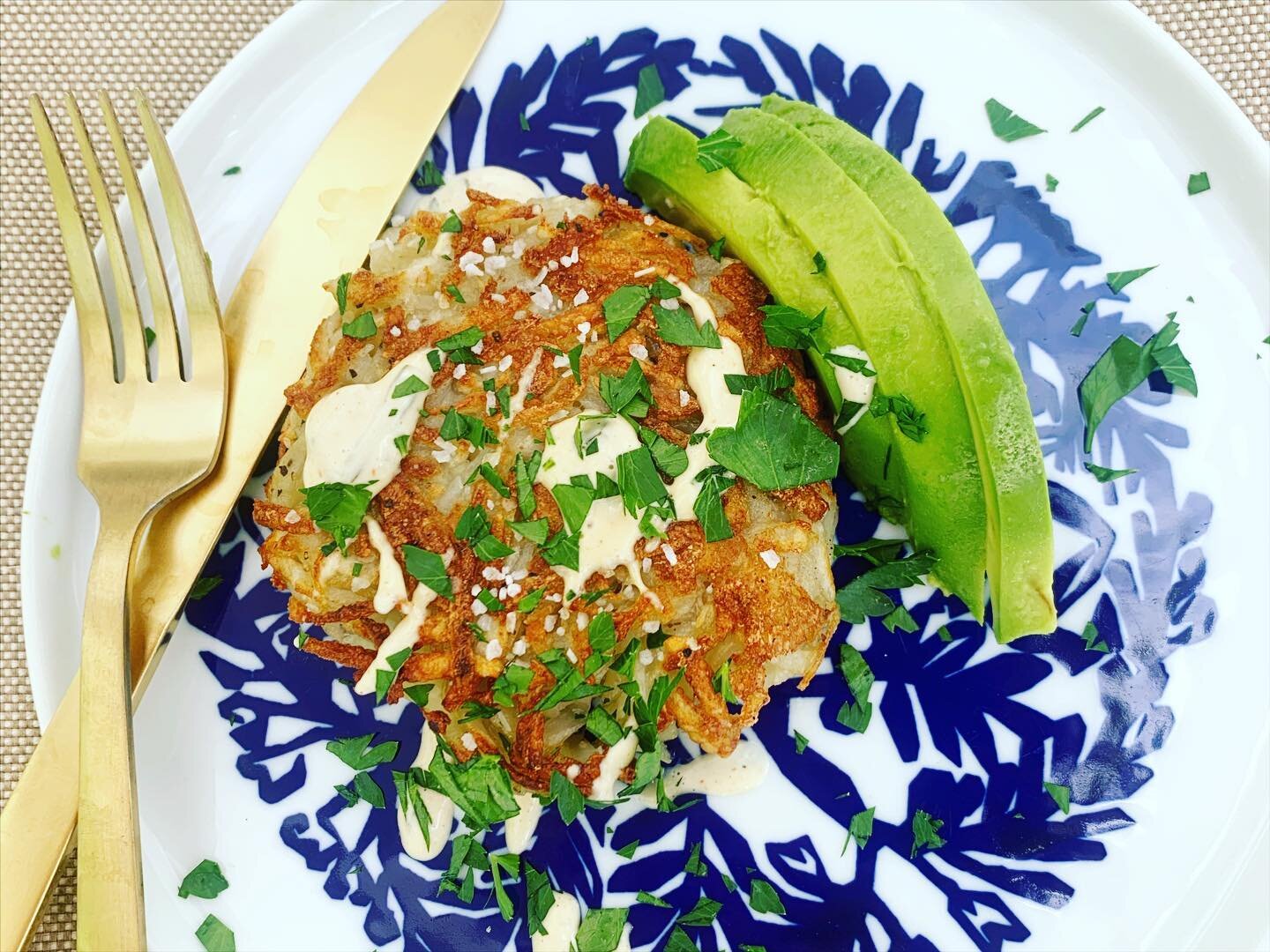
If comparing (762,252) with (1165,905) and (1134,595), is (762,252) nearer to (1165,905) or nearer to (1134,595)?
(1134,595)

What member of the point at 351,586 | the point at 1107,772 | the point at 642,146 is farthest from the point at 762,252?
the point at 1107,772

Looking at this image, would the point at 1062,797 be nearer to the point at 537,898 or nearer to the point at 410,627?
the point at 537,898

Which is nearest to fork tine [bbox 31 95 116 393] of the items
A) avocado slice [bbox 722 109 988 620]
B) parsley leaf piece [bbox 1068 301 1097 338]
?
avocado slice [bbox 722 109 988 620]

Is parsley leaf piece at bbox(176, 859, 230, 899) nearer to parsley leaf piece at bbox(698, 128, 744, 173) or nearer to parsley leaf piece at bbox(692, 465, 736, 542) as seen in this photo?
parsley leaf piece at bbox(692, 465, 736, 542)

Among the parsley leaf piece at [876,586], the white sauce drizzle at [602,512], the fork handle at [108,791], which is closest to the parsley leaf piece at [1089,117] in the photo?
the parsley leaf piece at [876,586]

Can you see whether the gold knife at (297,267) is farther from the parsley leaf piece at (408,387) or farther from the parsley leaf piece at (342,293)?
the parsley leaf piece at (408,387)

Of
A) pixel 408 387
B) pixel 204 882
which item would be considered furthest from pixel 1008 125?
pixel 204 882

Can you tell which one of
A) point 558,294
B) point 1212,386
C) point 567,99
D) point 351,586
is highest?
point 1212,386

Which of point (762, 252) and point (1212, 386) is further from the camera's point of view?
point (1212, 386)
